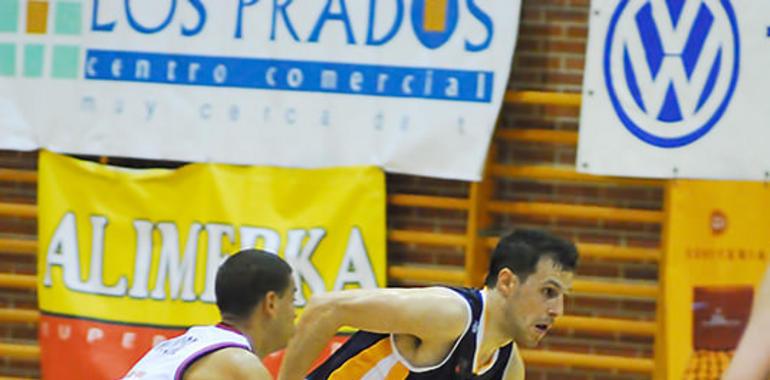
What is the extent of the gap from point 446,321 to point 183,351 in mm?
872

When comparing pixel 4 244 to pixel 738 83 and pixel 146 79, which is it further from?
pixel 738 83

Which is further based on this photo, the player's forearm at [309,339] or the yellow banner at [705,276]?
the yellow banner at [705,276]

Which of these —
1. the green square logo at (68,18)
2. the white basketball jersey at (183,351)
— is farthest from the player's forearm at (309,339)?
the green square logo at (68,18)

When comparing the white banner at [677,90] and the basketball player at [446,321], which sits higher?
the white banner at [677,90]

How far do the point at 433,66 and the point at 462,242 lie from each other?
87 centimetres

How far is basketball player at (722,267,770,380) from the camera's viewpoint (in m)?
2.56

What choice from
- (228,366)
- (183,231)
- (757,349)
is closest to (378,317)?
(228,366)

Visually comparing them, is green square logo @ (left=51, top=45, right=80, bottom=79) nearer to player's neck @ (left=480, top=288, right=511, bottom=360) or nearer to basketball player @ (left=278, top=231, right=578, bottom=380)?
basketball player @ (left=278, top=231, right=578, bottom=380)

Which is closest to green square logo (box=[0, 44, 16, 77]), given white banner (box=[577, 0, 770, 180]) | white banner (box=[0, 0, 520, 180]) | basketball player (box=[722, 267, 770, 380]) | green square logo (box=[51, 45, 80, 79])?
white banner (box=[0, 0, 520, 180])

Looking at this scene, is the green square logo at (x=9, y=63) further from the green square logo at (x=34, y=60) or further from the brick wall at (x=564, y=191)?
the brick wall at (x=564, y=191)

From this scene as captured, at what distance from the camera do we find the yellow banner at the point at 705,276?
6582 mm

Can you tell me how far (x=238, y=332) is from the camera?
13.1 ft

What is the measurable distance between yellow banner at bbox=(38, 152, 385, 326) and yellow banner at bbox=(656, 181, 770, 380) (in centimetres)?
136

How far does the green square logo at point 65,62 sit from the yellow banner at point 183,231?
Result: 1.36 feet
